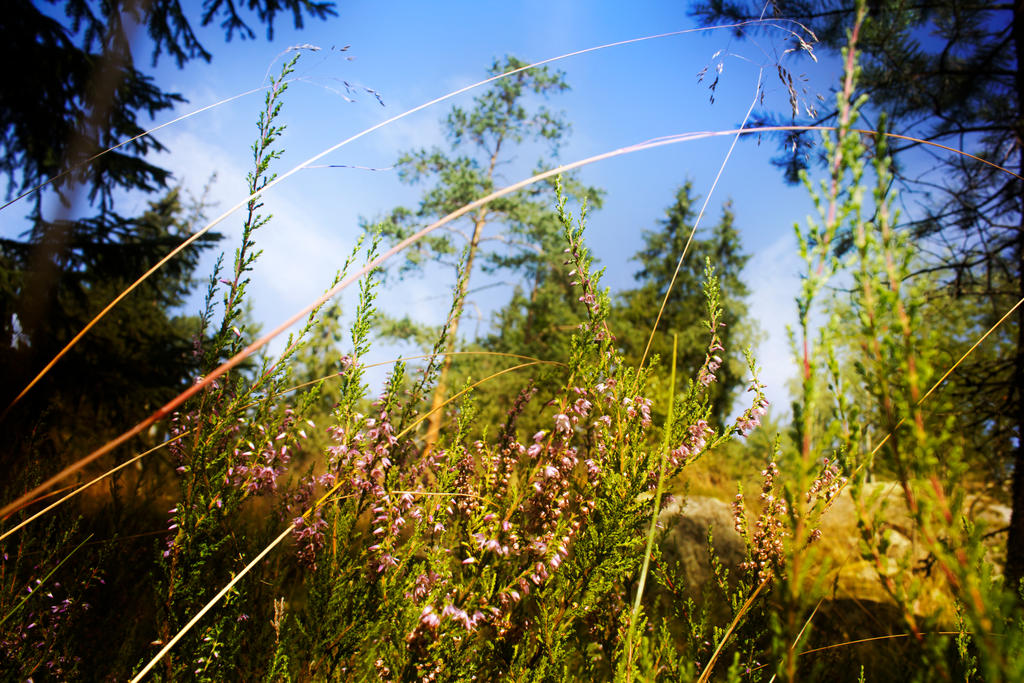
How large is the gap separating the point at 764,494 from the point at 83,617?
12.3 feet

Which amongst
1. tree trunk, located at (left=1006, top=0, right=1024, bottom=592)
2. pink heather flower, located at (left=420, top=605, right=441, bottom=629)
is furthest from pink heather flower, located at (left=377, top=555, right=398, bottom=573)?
tree trunk, located at (left=1006, top=0, right=1024, bottom=592)

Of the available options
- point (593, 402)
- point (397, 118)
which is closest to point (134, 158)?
point (397, 118)

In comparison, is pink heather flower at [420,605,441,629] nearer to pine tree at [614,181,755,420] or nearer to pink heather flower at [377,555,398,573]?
pink heather flower at [377,555,398,573]

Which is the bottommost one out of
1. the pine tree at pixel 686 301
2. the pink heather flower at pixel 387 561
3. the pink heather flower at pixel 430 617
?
the pink heather flower at pixel 430 617

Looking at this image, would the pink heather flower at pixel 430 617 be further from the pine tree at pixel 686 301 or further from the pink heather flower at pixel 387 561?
the pine tree at pixel 686 301

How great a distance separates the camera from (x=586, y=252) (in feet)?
6.39

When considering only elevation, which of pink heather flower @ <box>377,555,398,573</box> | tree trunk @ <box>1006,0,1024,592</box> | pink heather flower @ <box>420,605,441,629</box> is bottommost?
pink heather flower @ <box>420,605,441,629</box>

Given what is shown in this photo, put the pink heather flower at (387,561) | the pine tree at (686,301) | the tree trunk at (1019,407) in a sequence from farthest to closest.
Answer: the pine tree at (686,301) → the tree trunk at (1019,407) → the pink heather flower at (387,561)

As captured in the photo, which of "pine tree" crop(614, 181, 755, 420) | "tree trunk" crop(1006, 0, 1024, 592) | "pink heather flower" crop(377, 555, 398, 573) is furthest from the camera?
"pine tree" crop(614, 181, 755, 420)

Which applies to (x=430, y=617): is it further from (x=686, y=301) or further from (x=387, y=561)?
(x=686, y=301)

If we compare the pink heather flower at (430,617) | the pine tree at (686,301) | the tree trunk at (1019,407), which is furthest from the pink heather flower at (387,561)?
the pine tree at (686,301)

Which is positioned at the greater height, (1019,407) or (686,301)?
(686,301)

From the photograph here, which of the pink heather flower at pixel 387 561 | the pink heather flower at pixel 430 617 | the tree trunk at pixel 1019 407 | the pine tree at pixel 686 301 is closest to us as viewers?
the pink heather flower at pixel 430 617

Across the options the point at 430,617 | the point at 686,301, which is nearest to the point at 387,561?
the point at 430,617
